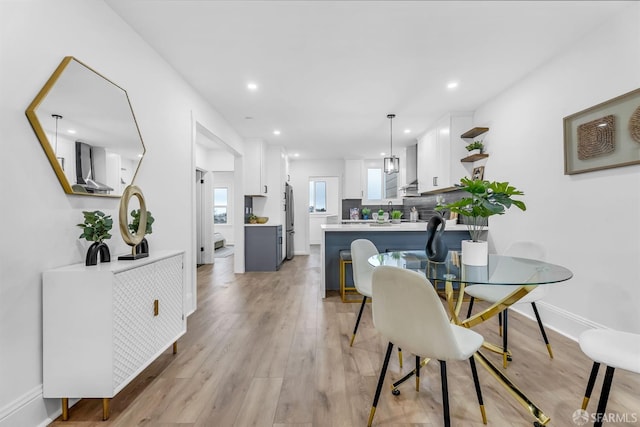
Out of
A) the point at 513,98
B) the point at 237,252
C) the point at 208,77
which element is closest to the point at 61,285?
the point at 208,77

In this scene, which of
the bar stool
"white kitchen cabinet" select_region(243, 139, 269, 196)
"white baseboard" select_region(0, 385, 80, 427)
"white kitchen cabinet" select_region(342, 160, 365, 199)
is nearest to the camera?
"white baseboard" select_region(0, 385, 80, 427)

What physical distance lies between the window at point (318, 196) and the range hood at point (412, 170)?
10.5ft

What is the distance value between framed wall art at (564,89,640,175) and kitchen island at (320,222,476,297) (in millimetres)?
1493

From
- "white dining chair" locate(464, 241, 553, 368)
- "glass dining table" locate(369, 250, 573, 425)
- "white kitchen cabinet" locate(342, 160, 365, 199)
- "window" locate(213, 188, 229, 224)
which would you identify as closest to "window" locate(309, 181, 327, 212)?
"white kitchen cabinet" locate(342, 160, 365, 199)

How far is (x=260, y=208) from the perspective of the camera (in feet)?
19.2

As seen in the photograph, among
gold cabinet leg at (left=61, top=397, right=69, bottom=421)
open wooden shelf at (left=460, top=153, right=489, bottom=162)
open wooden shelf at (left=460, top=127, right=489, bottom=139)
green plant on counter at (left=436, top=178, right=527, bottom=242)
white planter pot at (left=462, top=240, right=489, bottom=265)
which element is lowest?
gold cabinet leg at (left=61, top=397, right=69, bottom=421)

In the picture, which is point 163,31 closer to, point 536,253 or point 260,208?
point 536,253

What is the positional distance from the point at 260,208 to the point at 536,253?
15.3ft

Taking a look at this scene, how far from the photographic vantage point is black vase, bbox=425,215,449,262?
1.85 m

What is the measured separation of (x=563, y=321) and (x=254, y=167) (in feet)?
15.9

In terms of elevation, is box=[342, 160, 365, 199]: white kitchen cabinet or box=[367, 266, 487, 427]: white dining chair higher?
box=[342, 160, 365, 199]: white kitchen cabinet

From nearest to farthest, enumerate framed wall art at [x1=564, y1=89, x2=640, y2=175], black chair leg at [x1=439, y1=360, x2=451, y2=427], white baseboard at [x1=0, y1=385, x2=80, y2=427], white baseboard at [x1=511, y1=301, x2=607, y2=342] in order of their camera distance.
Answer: black chair leg at [x1=439, y1=360, x2=451, y2=427] < white baseboard at [x1=0, y1=385, x2=80, y2=427] < framed wall art at [x1=564, y1=89, x2=640, y2=175] < white baseboard at [x1=511, y1=301, x2=607, y2=342]

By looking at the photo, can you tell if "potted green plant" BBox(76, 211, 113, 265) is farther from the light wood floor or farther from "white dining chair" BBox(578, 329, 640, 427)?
"white dining chair" BBox(578, 329, 640, 427)

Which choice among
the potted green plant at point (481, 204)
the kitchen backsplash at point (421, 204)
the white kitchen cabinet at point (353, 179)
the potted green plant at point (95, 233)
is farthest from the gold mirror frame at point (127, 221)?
the white kitchen cabinet at point (353, 179)
